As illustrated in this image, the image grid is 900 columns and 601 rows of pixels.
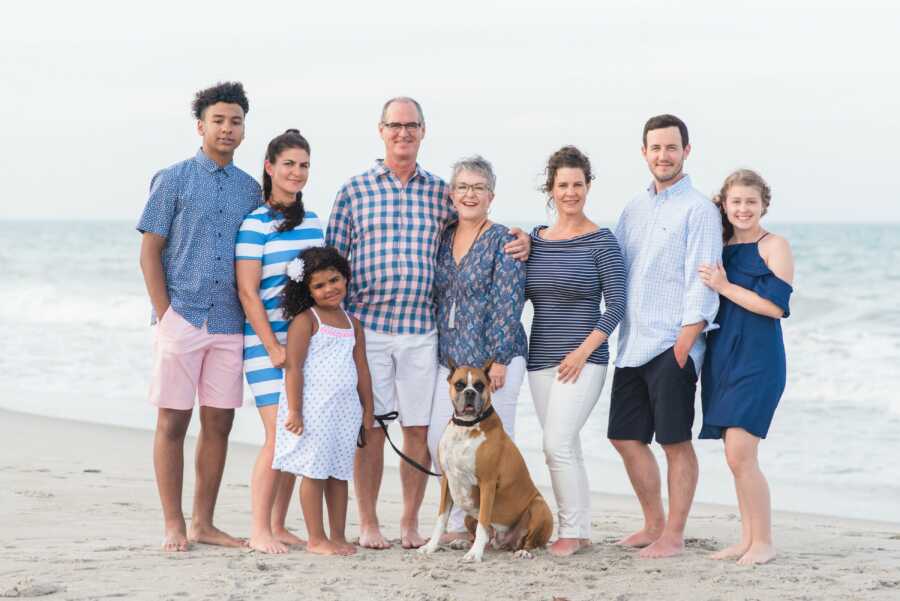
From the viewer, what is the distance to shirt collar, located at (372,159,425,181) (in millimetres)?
5242

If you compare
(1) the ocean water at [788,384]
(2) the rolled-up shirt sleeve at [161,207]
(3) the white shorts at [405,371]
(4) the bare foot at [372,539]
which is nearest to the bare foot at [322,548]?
(4) the bare foot at [372,539]

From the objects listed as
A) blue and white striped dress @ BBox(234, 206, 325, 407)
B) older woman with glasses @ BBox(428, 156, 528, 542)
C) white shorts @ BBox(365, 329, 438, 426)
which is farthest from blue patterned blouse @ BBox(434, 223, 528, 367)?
blue and white striped dress @ BBox(234, 206, 325, 407)

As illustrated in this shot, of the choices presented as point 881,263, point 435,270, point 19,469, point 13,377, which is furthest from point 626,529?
point 881,263

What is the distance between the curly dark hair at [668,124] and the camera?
5102 mm

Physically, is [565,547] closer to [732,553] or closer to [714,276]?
[732,553]

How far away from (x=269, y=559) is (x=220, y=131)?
204 cm

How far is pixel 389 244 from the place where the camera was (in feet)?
16.9

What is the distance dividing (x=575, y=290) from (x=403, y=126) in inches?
47.1

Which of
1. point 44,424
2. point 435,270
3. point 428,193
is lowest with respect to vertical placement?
point 44,424

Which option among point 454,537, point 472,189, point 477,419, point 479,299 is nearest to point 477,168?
point 472,189

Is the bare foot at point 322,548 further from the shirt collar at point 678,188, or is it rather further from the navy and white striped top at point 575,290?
the shirt collar at point 678,188

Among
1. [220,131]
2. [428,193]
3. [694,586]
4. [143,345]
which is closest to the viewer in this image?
[694,586]

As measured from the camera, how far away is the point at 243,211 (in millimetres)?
4984

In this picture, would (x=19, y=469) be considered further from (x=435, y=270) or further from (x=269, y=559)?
(x=435, y=270)
